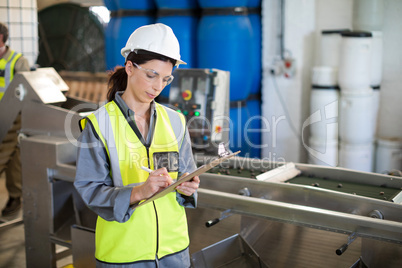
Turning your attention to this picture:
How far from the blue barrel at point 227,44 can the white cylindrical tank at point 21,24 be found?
2.28 metres

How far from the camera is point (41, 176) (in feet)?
7.86

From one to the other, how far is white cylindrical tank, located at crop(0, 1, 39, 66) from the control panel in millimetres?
2619

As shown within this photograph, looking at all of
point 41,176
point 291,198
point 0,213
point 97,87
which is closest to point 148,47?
point 291,198

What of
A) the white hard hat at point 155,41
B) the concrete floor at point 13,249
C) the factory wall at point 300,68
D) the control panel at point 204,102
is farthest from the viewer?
the factory wall at point 300,68

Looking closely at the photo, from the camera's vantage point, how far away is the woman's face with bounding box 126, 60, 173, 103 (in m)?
1.22

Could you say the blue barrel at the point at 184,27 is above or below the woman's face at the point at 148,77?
above

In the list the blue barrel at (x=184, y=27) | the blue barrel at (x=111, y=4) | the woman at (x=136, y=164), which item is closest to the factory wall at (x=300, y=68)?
the blue barrel at (x=184, y=27)

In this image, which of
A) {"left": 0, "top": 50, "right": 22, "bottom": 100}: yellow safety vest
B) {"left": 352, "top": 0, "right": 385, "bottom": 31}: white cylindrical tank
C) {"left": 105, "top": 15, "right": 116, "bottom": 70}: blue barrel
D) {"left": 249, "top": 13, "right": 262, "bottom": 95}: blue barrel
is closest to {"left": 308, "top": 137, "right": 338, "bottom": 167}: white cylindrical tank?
{"left": 249, "top": 13, "right": 262, "bottom": 95}: blue barrel

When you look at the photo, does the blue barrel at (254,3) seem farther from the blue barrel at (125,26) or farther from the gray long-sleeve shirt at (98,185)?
the gray long-sleeve shirt at (98,185)

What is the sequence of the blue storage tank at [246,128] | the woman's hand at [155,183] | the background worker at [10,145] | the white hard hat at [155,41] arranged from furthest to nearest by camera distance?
1. the blue storage tank at [246,128]
2. the background worker at [10,145]
3. the white hard hat at [155,41]
4. the woman's hand at [155,183]

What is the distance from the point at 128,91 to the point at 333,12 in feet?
9.93

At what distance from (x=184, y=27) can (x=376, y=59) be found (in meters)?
1.62

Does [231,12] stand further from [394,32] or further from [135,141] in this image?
[135,141]

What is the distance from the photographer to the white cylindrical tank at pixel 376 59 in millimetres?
3453
